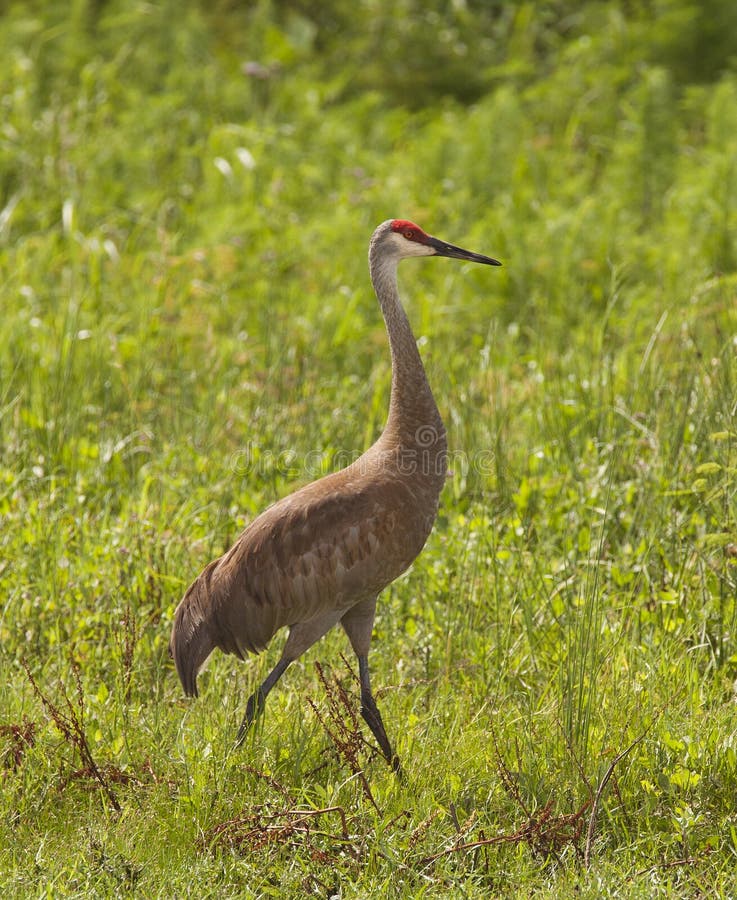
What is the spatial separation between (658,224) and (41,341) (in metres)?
4.13

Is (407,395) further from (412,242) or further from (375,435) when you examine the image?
(375,435)

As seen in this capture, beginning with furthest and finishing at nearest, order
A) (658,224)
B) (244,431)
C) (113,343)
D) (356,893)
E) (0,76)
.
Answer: (0,76), (658,224), (113,343), (244,431), (356,893)

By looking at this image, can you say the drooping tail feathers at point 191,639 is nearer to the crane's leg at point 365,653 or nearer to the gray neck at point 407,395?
the crane's leg at point 365,653

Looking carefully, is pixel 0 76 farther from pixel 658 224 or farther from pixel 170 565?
pixel 170 565

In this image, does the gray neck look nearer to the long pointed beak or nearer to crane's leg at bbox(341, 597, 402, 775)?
the long pointed beak

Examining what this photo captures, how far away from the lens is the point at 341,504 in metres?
4.00

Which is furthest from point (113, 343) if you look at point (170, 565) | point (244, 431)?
point (170, 565)

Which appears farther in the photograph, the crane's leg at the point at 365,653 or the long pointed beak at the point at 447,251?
the long pointed beak at the point at 447,251

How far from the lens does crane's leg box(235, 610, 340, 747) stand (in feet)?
12.9

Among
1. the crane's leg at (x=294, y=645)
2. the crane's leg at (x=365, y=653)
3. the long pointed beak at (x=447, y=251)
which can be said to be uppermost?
the long pointed beak at (x=447, y=251)

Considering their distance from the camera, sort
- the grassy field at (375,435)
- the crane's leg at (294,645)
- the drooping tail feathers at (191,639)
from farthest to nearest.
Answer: the drooping tail feathers at (191,639) < the crane's leg at (294,645) < the grassy field at (375,435)

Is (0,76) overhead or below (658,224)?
overhead

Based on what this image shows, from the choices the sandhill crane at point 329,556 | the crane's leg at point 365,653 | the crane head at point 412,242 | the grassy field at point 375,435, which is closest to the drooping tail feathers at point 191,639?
the sandhill crane at point 329,556

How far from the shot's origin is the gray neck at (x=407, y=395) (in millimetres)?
4102
